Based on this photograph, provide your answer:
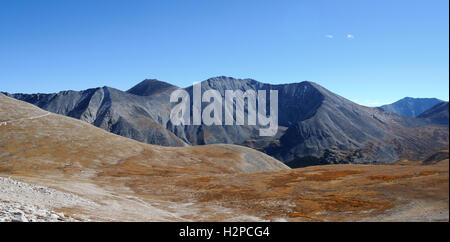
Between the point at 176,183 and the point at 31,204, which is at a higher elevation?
the point at 31,204

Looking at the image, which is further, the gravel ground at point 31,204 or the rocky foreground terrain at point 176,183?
the rocky foreground terrain at point 176,183

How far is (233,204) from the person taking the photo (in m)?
43.8

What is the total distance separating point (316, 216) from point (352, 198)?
25.9 feet

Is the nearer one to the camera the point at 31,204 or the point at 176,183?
the point at 31,204

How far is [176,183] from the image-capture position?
6700cm

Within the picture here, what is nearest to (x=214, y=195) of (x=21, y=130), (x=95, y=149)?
(x=95, y=149)

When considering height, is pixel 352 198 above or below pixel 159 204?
above

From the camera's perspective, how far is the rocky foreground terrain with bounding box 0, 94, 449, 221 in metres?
24.8

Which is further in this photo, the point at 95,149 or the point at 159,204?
the point at 95,149

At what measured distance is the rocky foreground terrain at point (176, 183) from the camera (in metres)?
24.8

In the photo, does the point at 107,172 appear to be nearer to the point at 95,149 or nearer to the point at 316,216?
the point at 95,149

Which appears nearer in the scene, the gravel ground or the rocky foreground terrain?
the gravel ground
